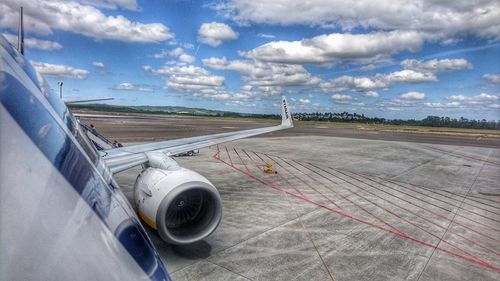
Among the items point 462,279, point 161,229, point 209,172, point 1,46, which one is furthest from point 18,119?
point 209,172

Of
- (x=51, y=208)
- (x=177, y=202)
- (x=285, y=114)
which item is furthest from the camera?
(x=285, y=114)

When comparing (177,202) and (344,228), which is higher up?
(177,202)

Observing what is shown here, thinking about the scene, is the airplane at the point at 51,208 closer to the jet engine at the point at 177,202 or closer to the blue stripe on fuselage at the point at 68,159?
the blue stripe on fuselage at the point at 68,159

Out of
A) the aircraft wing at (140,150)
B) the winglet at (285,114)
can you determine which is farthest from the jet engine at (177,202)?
the winglet at (285,114)

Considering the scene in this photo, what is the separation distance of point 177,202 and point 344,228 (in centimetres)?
548

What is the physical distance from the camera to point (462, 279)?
6.89m

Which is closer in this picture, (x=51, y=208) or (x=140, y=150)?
(x=51, y=208)

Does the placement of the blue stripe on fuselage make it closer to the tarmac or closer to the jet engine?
the jet engine

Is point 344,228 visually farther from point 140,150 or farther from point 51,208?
point 51,208

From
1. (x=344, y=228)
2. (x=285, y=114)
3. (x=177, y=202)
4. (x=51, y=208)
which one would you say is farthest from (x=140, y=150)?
(x=285, y=114)

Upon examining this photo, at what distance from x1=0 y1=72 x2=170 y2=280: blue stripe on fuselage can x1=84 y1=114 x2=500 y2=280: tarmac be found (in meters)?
4.10

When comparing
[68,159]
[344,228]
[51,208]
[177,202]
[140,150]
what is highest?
[68,159]

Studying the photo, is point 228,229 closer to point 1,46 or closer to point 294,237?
point 294,237

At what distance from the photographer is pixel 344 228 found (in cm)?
956
